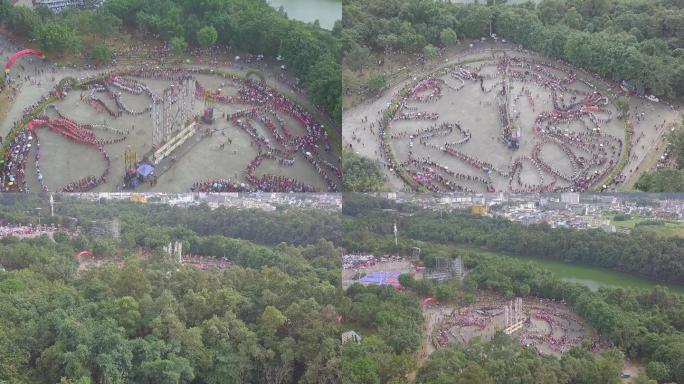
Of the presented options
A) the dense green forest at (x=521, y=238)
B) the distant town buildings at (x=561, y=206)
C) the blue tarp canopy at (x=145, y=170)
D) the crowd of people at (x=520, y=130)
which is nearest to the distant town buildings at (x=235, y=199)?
the blue tarp canopy at (x=145, y=170)

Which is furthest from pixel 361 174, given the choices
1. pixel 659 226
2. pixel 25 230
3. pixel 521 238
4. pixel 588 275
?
pixel 25 230

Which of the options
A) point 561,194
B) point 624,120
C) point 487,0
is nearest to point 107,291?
point 561,194

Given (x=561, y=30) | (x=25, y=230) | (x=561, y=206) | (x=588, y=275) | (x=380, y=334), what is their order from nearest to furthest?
(x=380, y=334) → (x=588, y=275) → (x=561, y=206) → (x=25, y=230) → (x=561, y=30)

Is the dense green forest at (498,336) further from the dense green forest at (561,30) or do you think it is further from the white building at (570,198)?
the dense green forest at (561,30)

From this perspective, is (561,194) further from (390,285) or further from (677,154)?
(390,285)

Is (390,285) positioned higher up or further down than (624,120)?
further down

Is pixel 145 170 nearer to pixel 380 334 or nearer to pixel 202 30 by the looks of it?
pixel 202 30
